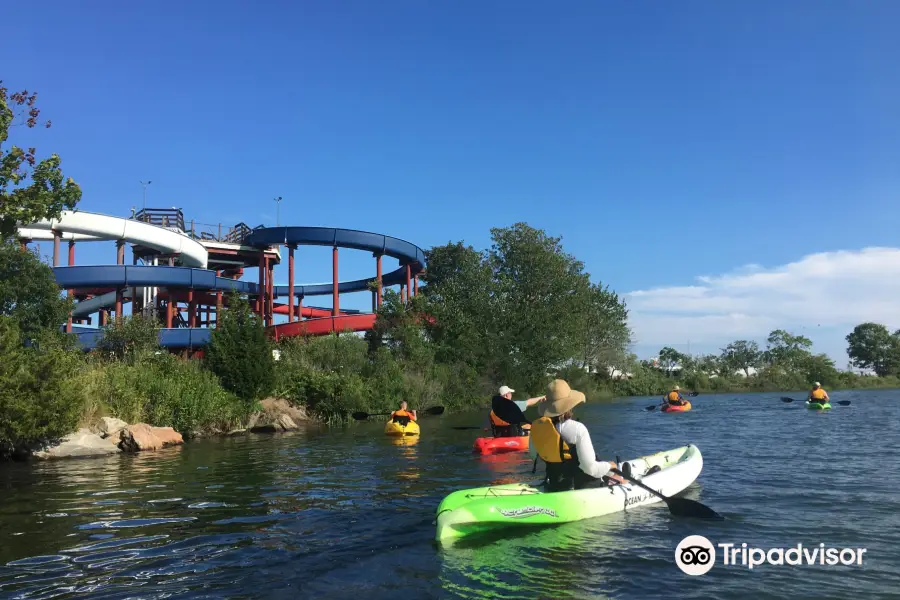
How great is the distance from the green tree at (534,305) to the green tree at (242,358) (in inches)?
806

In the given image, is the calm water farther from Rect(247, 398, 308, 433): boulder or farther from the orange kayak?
the orange kayak

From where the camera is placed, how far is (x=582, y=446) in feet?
27.0

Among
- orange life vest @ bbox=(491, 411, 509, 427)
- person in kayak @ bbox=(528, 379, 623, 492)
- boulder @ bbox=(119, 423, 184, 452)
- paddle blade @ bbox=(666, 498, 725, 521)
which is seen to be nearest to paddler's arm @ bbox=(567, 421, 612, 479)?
person in kayak @ bbox=(528, 379, 623, 492)

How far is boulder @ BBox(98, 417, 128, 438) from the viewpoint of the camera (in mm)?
18125

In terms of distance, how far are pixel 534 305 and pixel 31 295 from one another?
30.4m

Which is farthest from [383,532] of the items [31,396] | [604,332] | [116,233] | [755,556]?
[604,332]

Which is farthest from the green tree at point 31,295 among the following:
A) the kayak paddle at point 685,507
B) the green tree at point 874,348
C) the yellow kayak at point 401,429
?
the green tree at point 874,348

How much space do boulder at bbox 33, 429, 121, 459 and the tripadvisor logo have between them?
15.6m

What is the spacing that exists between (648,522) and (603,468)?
993 millimetres

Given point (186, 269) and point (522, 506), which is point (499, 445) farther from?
point (186, 269)

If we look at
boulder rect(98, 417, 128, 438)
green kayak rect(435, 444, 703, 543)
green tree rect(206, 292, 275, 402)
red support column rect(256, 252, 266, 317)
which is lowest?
green kayak rect(435, 444, 703, 543)

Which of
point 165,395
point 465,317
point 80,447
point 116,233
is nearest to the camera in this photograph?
point 80,447

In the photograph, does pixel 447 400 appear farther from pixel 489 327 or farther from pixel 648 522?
pixel 648 522

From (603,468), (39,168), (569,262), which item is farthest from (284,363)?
(569,262)
